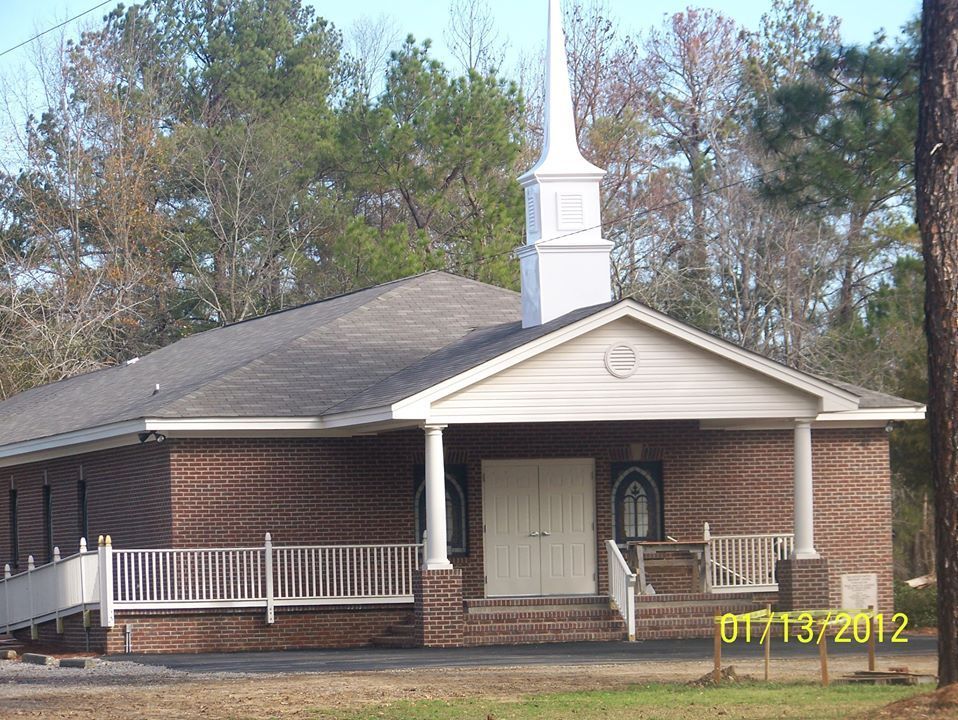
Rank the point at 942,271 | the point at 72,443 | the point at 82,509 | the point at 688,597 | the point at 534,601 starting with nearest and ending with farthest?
1. the point at 942,271
2. the point at 534,601
3. the point at 688,597
4. the point at 72,443
5. the point at 82,509

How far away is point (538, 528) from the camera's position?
26.1 metres

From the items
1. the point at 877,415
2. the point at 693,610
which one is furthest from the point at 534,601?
the point at 877,415

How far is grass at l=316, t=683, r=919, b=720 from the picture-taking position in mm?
14016

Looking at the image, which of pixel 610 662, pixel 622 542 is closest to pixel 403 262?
pixel 622 542

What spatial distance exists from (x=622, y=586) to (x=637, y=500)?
3.09 meters

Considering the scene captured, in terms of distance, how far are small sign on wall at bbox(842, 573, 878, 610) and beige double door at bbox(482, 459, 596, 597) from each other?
3884mm

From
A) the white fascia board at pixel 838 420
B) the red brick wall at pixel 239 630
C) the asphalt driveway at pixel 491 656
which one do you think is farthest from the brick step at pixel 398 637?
the white fascia board at pixel 838 420

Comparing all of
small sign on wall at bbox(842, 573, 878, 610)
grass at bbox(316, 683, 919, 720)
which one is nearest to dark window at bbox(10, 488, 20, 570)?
small sign on wall at bbox(842, 573, 878, 610)

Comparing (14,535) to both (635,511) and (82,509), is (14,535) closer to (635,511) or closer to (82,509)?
(82,509)

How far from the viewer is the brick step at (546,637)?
23.0 meters

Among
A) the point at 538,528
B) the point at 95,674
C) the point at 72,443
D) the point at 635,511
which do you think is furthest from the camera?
the point at 72,443

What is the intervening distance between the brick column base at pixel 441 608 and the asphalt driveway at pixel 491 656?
10.8 inches

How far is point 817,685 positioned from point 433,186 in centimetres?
3003

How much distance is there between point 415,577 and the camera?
2298 cm
